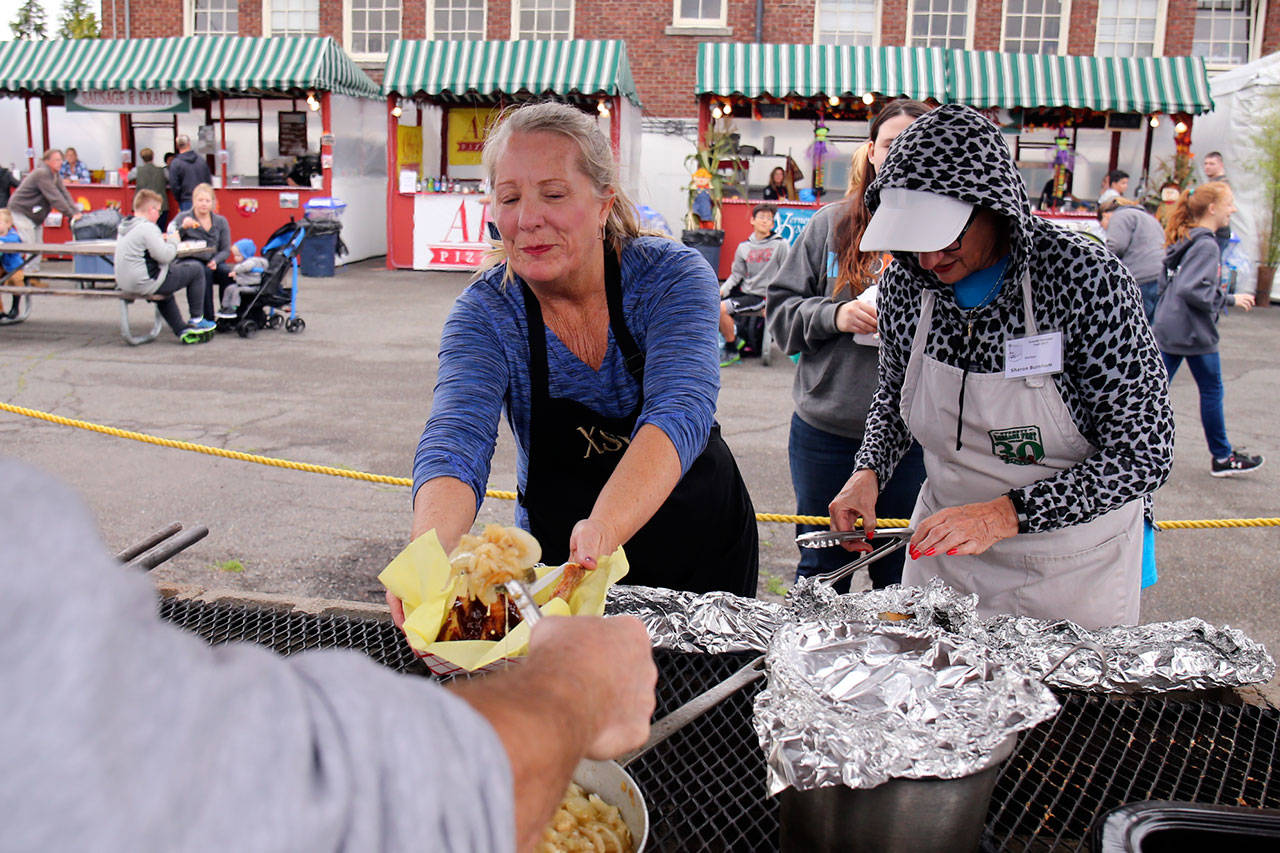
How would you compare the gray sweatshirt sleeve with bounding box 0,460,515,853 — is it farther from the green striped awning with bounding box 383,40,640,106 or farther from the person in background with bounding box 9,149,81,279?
the green striped awning with bounding box 383,40,640,106

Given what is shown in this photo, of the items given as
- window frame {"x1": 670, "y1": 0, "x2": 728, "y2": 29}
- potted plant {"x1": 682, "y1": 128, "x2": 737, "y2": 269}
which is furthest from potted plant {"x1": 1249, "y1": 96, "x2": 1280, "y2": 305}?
window frame {"x1": 670, "y1": 0, "x2": 728, "y2": 29}

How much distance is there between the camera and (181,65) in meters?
16.8

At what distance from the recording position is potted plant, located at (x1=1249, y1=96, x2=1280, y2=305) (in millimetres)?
14742

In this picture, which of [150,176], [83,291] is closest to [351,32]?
[150,176]

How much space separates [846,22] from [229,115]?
11773 mm

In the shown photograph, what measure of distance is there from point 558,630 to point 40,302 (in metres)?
14.3

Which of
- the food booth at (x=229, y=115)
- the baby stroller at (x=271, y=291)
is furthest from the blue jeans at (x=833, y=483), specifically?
the food booth at (x=229, y=115)

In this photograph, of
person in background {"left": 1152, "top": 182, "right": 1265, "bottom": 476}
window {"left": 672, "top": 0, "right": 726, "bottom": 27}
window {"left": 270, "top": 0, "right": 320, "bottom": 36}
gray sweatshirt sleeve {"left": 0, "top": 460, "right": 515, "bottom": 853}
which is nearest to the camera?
gray sweatshirt sleeve {"left": 0, "top": 460, "right": 515, "bottom": 853}

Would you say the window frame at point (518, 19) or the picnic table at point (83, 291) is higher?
the window frame at point (518, 19)

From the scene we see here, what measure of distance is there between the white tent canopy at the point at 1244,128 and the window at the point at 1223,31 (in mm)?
3496

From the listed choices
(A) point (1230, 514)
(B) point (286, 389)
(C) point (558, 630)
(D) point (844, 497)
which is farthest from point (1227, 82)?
(C) point (558, 630)

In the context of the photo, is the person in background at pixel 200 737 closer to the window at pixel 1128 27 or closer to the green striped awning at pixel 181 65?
the green striped awning at pixel 181 65

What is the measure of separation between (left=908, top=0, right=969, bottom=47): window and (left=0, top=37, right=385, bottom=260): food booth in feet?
33.9

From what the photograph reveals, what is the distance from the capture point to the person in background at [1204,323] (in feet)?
20.7
